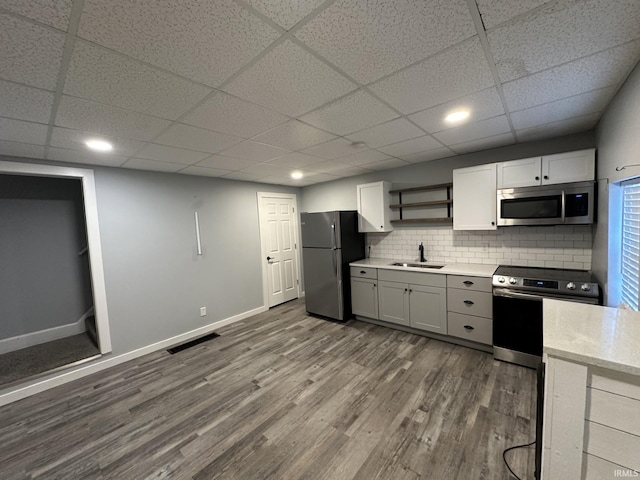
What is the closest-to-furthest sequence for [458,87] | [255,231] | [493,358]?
1. [458,87]
2. [493,358]
3. [255,231]

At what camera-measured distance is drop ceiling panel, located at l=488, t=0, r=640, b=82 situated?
3.30ft

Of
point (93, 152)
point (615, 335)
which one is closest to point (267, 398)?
point (615, 335)

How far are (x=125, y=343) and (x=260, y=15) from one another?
3729mm

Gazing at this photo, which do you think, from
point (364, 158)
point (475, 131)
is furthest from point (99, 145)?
point (475, 131)

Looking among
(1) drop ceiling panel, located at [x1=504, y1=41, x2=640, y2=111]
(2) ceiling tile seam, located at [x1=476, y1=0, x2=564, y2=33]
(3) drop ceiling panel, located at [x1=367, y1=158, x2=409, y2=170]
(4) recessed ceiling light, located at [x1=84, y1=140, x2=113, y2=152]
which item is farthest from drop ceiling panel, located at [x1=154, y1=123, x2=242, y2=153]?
(1) drop ceiling panel, located at [x1=504, y1=41, x2=640, y2=111]

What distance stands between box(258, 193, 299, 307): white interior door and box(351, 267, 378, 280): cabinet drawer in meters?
1.66

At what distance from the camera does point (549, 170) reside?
8.48 feet

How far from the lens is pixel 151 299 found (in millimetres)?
3336

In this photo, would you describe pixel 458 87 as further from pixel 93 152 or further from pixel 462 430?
pixel 93 152

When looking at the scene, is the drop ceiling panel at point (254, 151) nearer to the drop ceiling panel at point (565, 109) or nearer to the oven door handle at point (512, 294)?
the drop ceiling panel at point (565, 109)

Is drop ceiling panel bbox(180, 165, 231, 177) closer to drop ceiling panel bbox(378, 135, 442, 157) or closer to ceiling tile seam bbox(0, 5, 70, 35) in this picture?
drop ceiling panel bbox(378, 135, 442, 157)

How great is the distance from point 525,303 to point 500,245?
3.03ft

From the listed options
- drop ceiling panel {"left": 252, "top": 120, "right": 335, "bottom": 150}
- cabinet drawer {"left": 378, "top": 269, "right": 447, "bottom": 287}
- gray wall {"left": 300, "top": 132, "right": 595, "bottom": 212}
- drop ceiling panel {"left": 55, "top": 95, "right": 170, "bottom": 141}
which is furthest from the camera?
cabinet drawer {"left": 378, "top": 269, "right": 447, "bottom": 287}

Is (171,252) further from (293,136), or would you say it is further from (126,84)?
(126,84)
